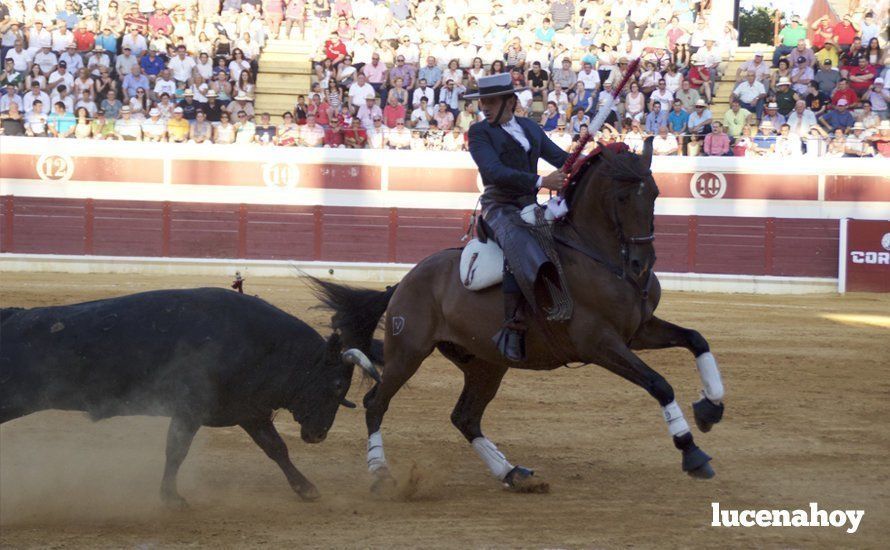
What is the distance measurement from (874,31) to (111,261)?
1353cm

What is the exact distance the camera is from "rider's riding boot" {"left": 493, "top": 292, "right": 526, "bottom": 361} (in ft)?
18.3

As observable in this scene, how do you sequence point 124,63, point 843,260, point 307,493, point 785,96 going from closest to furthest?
point 307,493 → point 843,260 → point 785,96 → point 124,63

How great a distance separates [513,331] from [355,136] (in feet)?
44.5

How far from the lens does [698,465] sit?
199 inches

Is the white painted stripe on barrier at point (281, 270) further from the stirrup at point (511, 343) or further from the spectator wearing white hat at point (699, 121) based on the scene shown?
the stirrup at point (511, 343)

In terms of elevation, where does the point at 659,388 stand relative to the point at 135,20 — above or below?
below

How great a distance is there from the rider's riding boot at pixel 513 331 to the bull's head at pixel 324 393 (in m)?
0.66

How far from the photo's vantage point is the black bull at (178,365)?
5.04 meters

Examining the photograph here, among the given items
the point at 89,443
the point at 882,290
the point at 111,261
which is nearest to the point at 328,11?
the point at 111,261

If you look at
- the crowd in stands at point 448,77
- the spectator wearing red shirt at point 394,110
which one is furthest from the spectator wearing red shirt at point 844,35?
the spectator wearing red shirt at point 394,110

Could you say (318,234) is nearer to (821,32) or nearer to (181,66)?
(181,66)

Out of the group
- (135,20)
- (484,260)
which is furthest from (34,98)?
(484,260)

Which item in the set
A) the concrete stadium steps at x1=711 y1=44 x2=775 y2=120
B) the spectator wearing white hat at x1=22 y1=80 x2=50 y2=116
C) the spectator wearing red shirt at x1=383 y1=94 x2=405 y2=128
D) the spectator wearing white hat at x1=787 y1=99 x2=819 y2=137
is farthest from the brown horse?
the spectator wearing white hat at x1=22 y1=80 x2=50 y2=116

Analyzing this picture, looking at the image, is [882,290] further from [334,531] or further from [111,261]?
[334,531]
